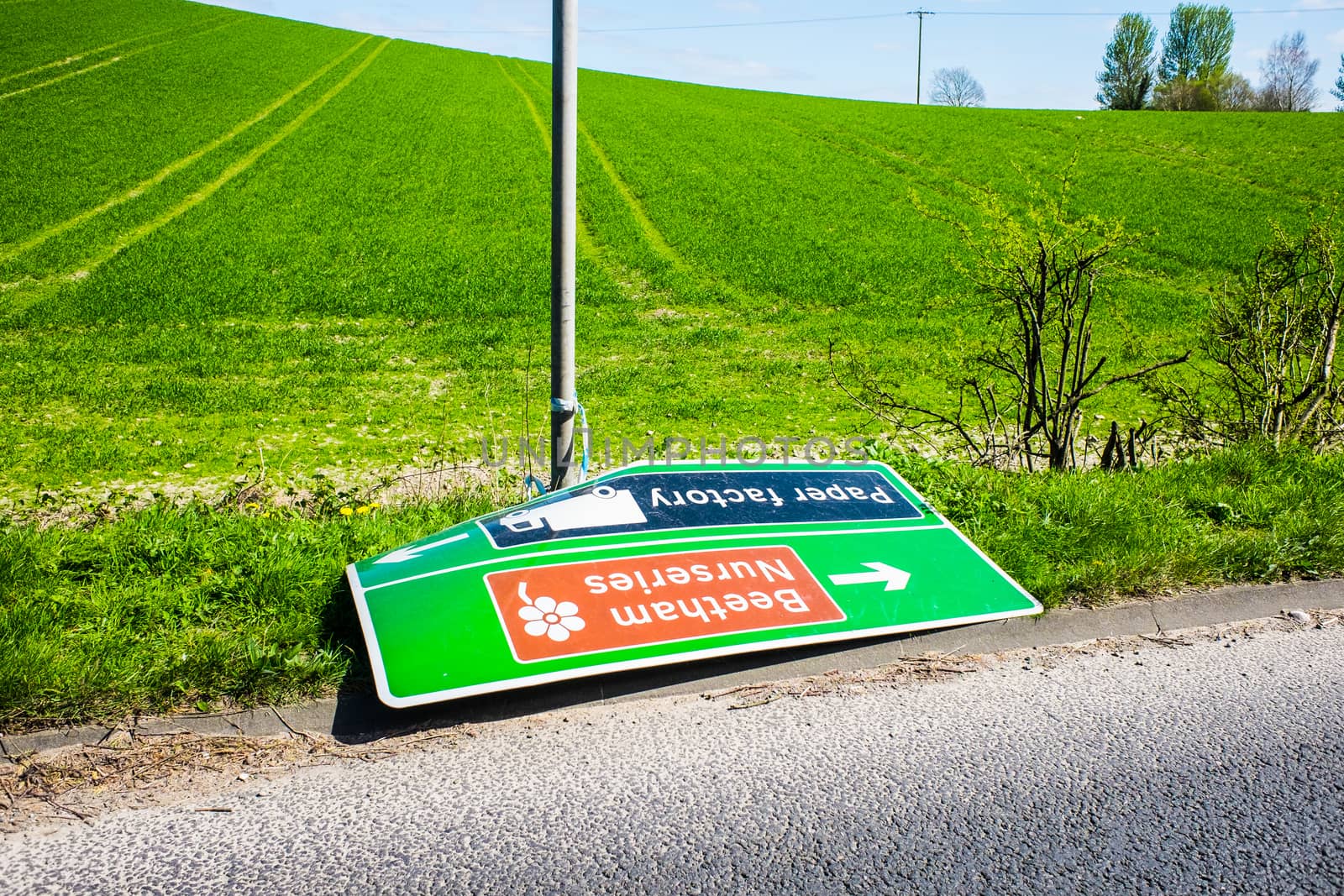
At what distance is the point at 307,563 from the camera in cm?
432

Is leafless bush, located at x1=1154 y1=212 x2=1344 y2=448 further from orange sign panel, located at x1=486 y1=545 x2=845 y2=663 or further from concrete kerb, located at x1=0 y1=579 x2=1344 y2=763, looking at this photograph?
orange sign panel, located at x1=486 y1=545 x2=845 y2=663

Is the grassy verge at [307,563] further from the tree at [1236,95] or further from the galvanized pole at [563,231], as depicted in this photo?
the tree at [1236,95]

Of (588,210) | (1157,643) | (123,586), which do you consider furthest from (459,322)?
(1157,643)

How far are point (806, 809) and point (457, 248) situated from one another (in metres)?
19.6

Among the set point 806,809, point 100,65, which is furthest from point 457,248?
point 100,65

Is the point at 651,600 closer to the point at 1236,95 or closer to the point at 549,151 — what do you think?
the point at 549,151

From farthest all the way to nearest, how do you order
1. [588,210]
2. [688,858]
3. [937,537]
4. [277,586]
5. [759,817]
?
[588,210] → [937,537] → [277,586] → [759,817] → [688,858]

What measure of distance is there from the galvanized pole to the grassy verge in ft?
2.52

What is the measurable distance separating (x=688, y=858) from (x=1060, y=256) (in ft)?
18.8

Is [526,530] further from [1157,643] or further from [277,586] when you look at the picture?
[1157,643]

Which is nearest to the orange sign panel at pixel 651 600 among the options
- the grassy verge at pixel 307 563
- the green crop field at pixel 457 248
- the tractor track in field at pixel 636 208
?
the grassy verge at pixel 307 563

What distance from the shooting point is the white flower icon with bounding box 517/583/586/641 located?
11.8 ft

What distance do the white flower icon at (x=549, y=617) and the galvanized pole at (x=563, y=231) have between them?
1458mm

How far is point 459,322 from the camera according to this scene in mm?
16031
